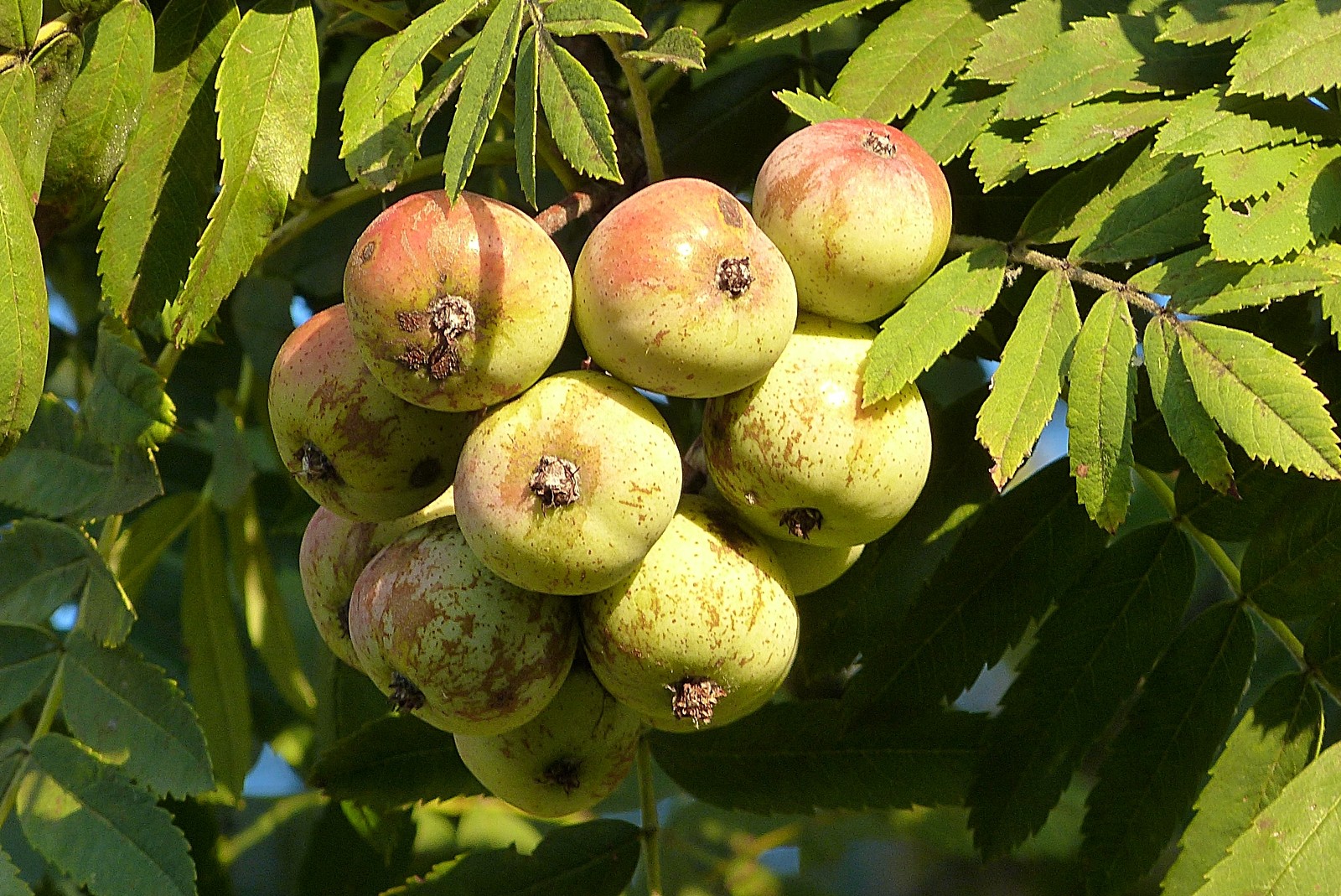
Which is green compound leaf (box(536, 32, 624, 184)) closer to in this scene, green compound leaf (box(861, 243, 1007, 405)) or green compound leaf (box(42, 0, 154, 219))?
green compound leaf (box(861, 243, 1007, 405))

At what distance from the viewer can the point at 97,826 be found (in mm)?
1808

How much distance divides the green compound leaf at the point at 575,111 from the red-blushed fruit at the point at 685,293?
0.28 ft

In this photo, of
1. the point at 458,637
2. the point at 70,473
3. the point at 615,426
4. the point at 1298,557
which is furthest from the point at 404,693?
the point at 1298,557

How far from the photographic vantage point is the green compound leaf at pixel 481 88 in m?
1.32

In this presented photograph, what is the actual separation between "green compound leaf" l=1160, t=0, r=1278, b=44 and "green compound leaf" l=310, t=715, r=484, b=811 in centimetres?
146

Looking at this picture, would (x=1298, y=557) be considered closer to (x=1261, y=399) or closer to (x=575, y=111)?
(x=1261, y=399)

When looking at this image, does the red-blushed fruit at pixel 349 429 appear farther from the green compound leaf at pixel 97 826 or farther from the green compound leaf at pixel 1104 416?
the green compound leaf at pixel 1104 416

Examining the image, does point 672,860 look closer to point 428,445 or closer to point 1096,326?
point 428,445

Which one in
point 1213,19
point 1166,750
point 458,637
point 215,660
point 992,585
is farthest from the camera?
point 215,660

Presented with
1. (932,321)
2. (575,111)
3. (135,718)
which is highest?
(575,111)

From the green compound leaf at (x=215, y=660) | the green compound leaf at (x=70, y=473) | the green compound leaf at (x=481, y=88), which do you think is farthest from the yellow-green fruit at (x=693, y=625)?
the green compound leaf at (x=215, y=660)

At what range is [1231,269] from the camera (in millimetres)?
1497

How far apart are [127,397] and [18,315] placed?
604mm

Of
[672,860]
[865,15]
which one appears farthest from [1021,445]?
[672,860]
